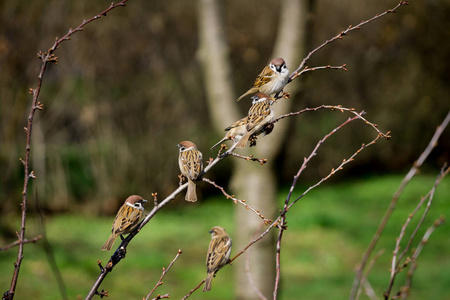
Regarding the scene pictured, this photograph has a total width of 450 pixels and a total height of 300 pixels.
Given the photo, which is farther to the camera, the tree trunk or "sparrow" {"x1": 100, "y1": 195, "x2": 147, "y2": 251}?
the tree trunk

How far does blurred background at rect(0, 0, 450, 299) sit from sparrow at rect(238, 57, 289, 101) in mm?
5128

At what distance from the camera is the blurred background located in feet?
30.1

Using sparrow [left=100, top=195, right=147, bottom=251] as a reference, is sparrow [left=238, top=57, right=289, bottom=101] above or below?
above

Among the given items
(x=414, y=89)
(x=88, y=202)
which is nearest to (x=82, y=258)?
(x=88, y=202)

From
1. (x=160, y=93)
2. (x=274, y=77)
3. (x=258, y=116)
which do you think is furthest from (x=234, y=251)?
(x=160, y=93)

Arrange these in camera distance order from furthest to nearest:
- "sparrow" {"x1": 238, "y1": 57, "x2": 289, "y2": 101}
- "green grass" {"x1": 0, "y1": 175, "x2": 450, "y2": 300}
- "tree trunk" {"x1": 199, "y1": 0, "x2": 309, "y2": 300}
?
1. "green grass" {"x1": 0, "y1": 175, "x2": 450, "y2": 300}
2. "tree trunk" {"x1": 199, "y1": 0, "x2": 309, "y2": 300}
3. "sparrow" {"x1": 238, "y1": 57, "x2": 289, "y2": 101}

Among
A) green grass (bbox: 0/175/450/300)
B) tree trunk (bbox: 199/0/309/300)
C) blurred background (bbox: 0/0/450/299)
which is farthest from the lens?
blurred background (bbox: 0/0/450/299)

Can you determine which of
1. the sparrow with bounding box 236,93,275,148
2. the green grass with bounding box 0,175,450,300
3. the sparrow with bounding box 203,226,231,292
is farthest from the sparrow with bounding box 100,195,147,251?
the green grass with bounding box 0,175,450,300

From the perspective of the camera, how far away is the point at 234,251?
643 cm

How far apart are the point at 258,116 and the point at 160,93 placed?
8368 mm

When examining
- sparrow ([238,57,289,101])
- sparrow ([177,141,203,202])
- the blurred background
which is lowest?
sparrow ([177,141,203,202])

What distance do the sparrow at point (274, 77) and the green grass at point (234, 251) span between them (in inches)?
152

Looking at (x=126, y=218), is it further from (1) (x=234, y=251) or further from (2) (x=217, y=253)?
(1) (x=234, y=251)

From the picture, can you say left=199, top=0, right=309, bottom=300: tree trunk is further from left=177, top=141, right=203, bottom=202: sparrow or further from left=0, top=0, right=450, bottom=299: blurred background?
left=177, top=141, right=203, bottom=202: sparrow
